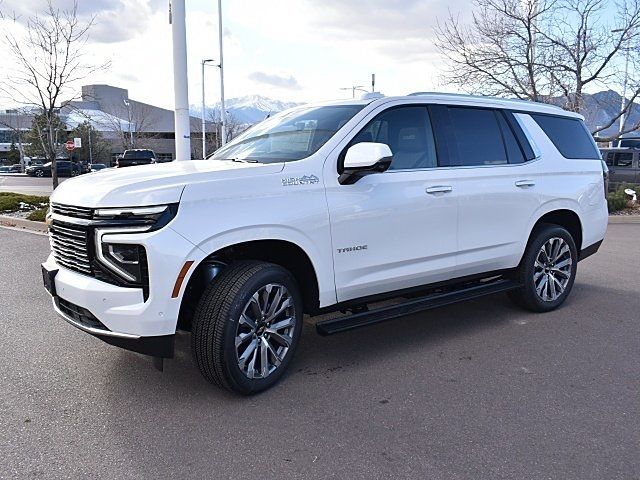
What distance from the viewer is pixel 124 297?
10.4 ft

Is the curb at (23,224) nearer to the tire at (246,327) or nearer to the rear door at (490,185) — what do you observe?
the tire at (246,327)

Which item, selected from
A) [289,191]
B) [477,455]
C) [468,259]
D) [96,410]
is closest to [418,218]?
[468,259]

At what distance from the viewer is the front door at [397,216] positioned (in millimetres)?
3893

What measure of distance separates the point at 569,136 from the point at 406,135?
2.37 meters

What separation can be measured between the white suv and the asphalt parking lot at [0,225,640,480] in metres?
0.37

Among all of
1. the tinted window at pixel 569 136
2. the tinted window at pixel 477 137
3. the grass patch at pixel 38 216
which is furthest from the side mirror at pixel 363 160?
the grass patch at pixel 38 216

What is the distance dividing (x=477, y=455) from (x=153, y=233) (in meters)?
2.14

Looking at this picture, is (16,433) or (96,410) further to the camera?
(96,410)

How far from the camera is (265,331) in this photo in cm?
364

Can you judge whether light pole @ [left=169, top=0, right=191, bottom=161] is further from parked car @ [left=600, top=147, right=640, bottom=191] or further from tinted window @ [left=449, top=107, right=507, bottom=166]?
parked car @ [left=600, top=147, right=640, bottom=191]

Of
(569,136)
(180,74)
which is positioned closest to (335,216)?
(569,136)

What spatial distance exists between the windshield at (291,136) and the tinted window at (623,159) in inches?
630

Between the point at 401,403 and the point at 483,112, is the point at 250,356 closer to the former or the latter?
the point at 401,403

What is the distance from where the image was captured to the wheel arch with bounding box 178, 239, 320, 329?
359 centimetres
